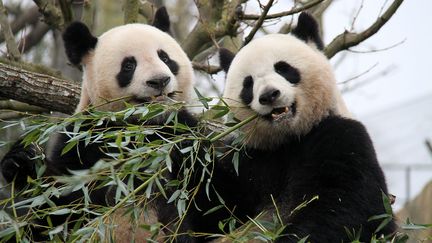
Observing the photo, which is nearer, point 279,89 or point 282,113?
point 279,89

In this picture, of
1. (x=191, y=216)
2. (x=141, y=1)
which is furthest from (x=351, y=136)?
(x=141, y=1)

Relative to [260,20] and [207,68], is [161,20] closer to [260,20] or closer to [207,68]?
[207,68]

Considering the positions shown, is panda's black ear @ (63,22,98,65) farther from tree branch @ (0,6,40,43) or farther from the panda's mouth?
tree branch @ (0,6,40,43)

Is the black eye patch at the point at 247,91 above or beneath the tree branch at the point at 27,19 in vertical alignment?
above

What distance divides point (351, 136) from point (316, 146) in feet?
0.81

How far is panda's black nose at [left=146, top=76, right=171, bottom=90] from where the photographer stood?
229 inches

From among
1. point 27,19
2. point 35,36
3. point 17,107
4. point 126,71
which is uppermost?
point 126,71

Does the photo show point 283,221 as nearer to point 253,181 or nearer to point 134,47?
point 253,181

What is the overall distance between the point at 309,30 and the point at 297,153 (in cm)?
103

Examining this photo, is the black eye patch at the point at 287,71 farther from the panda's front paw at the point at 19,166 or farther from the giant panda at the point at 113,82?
the panda's front paw at the point at 19,166

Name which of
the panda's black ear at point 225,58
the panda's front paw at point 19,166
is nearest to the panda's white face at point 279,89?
the panda's black ear at point 225,58

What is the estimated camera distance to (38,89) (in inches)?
243

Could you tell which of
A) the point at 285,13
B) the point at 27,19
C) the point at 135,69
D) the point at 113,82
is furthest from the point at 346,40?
the point at 27,19

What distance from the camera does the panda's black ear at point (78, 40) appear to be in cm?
630
